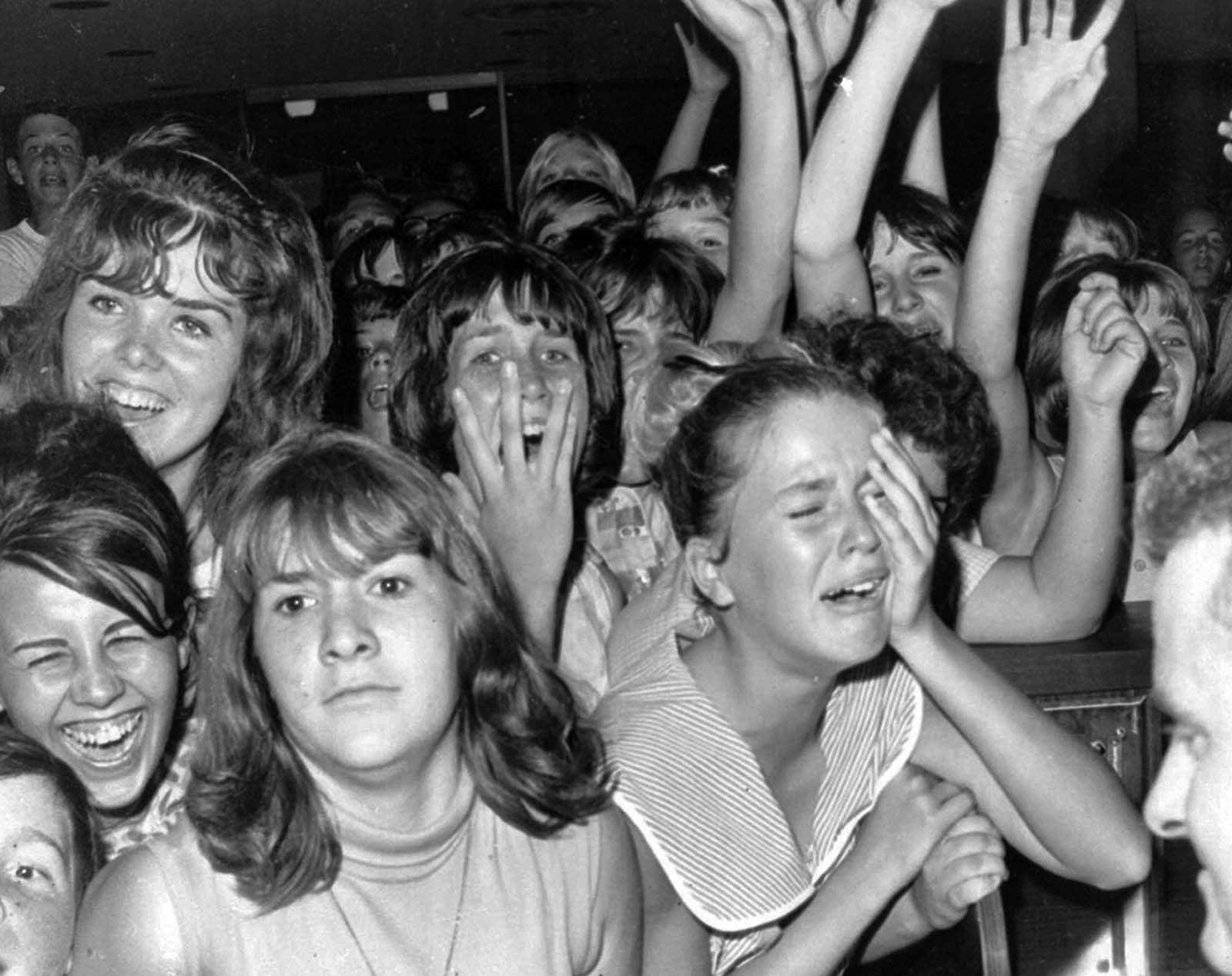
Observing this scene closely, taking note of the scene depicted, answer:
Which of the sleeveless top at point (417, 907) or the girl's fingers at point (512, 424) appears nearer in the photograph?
the sleeveless top at point (417, 907)

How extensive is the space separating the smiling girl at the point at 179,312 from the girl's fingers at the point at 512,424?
0.74 feet

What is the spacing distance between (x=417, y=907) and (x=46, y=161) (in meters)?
2.77

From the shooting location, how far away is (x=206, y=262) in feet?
5.05

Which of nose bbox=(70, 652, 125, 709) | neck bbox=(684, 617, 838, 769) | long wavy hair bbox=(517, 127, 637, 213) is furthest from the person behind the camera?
long wavy hair bbox=(517, 127, 637, 213)

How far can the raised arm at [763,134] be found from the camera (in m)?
1.79

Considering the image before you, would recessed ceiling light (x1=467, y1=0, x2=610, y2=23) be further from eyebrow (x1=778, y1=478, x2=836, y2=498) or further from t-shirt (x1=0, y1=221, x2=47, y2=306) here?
eyebrow (x1=778, y1=478, x2=836, y2=498)

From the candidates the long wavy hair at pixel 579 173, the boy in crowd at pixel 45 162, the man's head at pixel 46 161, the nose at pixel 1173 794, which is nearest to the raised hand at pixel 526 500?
the nose at pixel 1173 794

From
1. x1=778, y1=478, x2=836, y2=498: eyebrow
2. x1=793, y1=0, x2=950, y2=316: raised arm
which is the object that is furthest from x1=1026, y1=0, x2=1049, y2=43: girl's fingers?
x1=778, y1=478, x2=836, y2=498: eyebrow

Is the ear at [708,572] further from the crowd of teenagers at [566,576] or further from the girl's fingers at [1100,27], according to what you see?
the girl's fingers at [1100,27]

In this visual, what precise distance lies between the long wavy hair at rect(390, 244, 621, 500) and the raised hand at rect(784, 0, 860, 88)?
463 millimetres

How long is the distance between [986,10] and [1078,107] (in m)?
3.13

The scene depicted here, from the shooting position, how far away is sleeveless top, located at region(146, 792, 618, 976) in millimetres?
1084

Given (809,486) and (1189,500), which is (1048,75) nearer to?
(809,486)

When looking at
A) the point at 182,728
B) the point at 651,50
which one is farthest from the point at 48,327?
the point at 651,50
